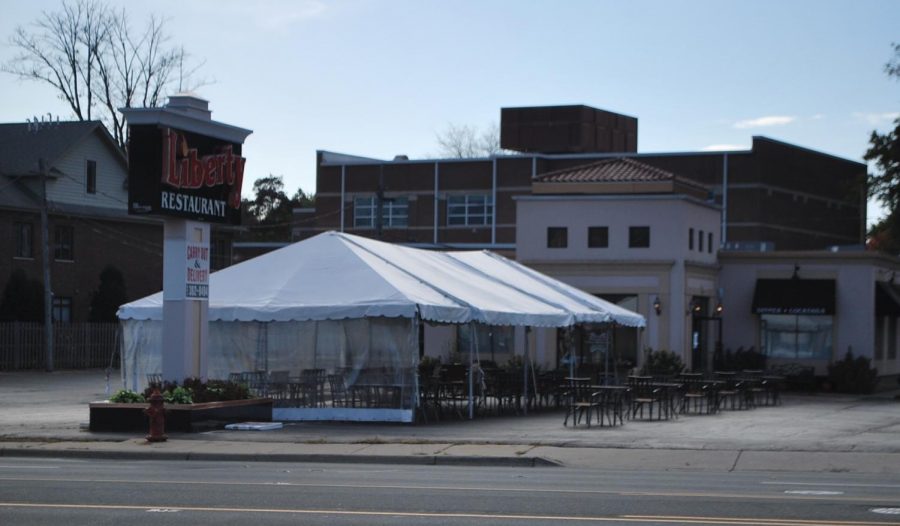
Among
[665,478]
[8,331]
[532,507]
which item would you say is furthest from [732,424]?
[8,331]

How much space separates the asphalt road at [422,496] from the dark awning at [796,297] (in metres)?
27.7

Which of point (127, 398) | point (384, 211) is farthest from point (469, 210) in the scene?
point (127, 398)

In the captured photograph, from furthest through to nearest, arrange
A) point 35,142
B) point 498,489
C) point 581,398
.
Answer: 1. point 35,142
2. point 581,398
3. point 498,489

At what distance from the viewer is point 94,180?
59.6 metres

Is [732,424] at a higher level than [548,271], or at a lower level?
lower

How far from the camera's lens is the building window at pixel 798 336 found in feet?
150

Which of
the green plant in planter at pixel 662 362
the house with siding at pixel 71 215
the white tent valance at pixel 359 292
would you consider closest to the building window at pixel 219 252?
the house with siding at pixel 71 215

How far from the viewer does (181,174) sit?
83.4 ft

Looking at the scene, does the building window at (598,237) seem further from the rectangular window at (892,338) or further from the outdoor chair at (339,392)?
the outdoor chair at (339,392)

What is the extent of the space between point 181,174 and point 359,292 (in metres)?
4.32

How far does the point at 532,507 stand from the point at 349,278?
564 inches

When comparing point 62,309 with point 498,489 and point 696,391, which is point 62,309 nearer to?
point 696,391

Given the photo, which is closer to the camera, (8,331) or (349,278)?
(349,278)

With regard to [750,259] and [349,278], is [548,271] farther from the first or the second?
[349,278]
